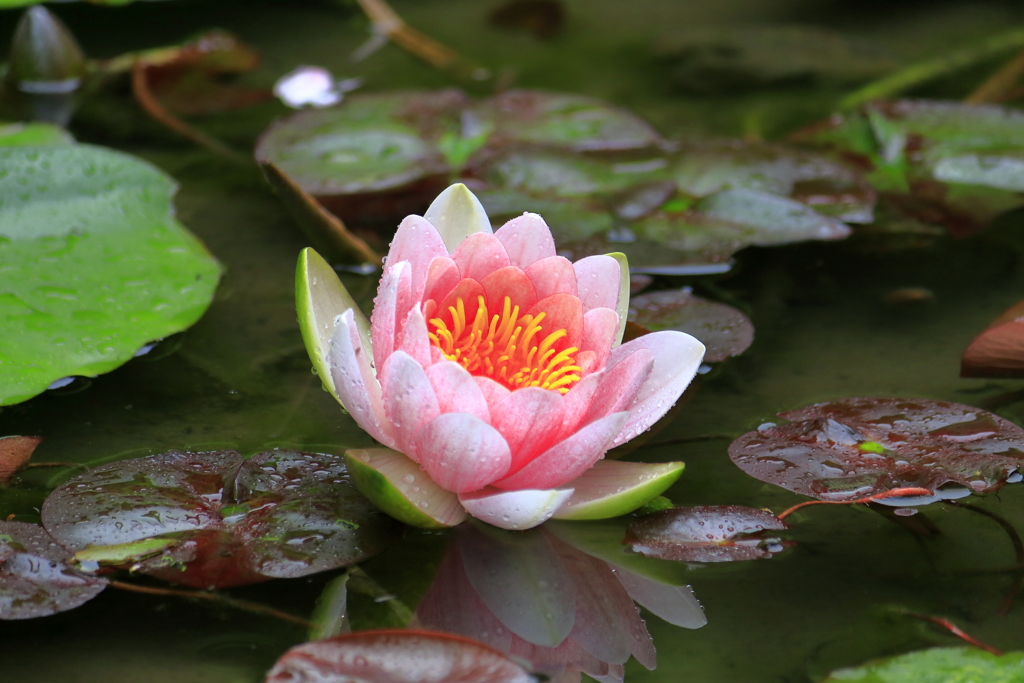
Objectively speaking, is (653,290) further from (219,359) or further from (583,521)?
(219,359)

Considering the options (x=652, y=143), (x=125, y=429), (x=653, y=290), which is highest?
(x=652, y=143)

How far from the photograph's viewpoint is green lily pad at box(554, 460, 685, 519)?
1.31 metres

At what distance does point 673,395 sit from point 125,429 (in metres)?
0.98

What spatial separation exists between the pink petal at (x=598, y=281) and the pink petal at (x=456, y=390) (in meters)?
0.32

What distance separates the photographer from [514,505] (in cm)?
126

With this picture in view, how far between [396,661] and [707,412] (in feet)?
2.85

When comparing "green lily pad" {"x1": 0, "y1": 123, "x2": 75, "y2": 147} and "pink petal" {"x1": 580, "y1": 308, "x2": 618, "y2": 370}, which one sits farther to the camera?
"green lily pad" {"x1": 0, "y1": 123, "x2": 75, "y2": 147}

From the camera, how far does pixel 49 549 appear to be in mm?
1228

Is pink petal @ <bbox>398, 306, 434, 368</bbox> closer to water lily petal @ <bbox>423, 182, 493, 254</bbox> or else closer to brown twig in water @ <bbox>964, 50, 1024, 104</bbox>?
water lily petal @ <bbox>423, 182, 493, 254</bbox>

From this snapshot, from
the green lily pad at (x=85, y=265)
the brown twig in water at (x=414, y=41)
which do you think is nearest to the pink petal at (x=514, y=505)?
the green lily pad at (x=85, y=265)

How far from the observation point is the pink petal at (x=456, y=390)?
3.95 ft

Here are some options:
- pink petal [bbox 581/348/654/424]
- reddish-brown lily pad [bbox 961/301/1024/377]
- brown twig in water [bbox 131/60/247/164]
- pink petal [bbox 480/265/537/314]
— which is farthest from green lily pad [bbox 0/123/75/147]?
reddish-brown lily pad [bbox 961/301/1024/377]

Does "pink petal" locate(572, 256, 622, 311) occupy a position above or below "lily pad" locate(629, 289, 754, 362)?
above

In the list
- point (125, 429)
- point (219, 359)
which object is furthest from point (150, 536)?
point (219, 359)
